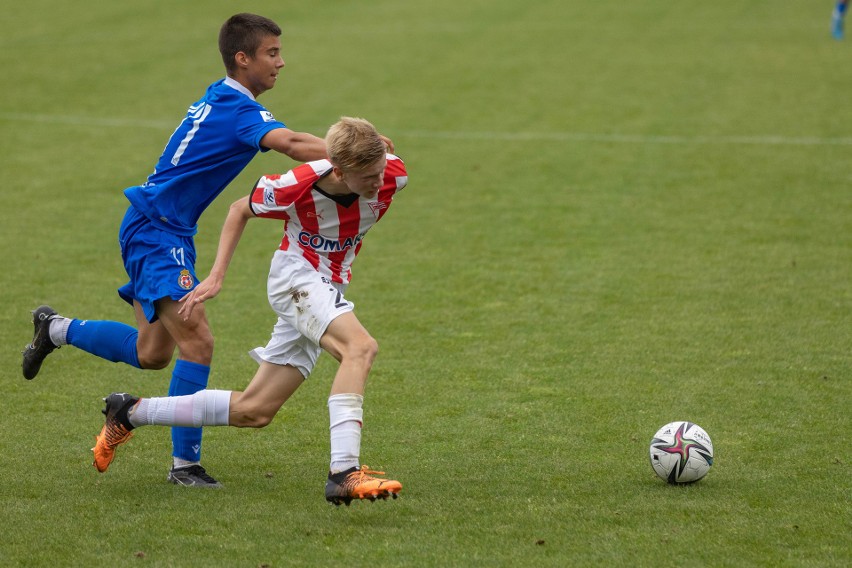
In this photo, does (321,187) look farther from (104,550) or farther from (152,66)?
(152,66)

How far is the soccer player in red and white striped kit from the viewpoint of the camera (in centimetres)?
489

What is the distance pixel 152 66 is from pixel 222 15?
5548mm

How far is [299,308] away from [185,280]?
74 cm

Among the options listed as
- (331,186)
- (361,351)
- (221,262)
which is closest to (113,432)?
(221,262)

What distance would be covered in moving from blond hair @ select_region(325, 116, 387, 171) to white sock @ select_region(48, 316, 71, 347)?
6.94 ft

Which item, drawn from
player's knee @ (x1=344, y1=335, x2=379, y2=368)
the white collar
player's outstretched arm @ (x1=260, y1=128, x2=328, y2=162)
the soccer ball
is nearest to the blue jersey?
the white collar

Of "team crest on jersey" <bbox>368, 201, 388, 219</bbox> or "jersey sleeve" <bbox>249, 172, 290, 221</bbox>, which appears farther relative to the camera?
"team crest on jersey" <bbox>368, 201, 388, 219</bbox>

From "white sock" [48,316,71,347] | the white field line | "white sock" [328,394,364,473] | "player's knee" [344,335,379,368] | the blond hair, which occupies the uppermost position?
the white field line

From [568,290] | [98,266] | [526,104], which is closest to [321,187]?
[568,290]

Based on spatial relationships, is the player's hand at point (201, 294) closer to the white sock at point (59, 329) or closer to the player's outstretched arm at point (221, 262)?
the player's outstretched arm at point (221, 262)

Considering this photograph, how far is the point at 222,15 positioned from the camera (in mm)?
23531

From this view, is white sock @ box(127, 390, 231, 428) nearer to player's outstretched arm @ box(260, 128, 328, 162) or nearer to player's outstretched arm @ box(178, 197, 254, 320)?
player's outstretched arm @ box(178, 197, 254, 320)

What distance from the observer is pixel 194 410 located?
5207mm

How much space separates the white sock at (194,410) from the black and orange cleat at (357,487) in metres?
0.75
